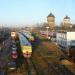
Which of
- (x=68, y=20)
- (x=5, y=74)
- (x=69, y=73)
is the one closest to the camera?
(x=5, y=74)

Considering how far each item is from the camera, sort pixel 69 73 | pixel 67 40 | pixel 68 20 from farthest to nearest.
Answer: pixel 68 20 → pixel 67 40 → pixel 69 73

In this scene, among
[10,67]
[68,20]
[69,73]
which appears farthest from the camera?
[68,20]

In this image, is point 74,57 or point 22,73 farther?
point 74,57

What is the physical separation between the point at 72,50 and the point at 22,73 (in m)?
8.10

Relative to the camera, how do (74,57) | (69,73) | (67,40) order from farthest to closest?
(67,40) < (74,57) < (69,73)

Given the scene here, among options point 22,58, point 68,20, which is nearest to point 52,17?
point 68,20

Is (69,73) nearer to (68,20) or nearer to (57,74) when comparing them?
(57,74)

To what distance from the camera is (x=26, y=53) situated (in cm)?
2445

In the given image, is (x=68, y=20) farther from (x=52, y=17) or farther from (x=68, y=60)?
(x=68, y=60)

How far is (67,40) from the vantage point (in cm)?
3400

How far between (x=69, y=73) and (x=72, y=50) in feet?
22.1

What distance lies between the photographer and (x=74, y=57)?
24141 millimetres

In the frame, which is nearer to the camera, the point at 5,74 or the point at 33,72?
the point at 5,74

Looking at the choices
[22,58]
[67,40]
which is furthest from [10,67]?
[67,40]
